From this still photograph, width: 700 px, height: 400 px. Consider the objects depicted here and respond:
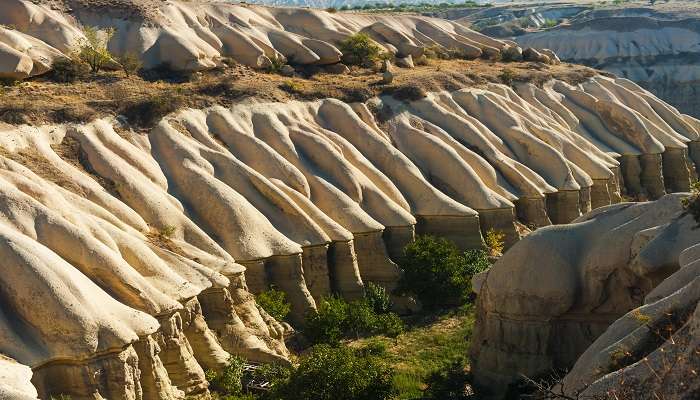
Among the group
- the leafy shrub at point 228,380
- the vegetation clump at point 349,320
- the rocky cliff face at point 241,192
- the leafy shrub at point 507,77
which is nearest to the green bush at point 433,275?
the rocky cliff face at point 241,192

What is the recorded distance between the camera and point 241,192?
34344 millimetres

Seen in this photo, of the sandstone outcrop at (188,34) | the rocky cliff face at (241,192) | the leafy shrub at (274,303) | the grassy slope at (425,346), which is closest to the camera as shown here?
the rocky cliff face at (241,192)

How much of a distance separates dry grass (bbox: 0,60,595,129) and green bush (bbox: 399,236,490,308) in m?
11.9

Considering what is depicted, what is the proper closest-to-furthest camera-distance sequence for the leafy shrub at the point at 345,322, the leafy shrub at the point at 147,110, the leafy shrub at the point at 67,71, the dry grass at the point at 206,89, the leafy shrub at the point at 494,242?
1. the leafy shrub at the point at 345,322
2. the dry grass at the point at 206,89
3. the leafy shrub at the point at 147,110
4. the leafy shrub at the point at 494,242
5. the leafy shrub at the point at 67,71

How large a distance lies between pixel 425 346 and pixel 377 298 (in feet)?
11.8

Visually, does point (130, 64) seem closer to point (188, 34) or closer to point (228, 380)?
point (188, 34)

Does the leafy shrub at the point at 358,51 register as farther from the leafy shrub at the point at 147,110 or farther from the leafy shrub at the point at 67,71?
the leafy shrub at the point at 147,110

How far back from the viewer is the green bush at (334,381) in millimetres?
23656

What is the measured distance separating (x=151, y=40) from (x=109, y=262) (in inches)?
1217

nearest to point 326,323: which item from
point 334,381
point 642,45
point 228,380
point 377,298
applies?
point 377,298

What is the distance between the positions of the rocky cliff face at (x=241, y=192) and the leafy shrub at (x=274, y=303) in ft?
1.95

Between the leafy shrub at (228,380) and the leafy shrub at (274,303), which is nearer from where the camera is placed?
the leafy shrub at (228,380)

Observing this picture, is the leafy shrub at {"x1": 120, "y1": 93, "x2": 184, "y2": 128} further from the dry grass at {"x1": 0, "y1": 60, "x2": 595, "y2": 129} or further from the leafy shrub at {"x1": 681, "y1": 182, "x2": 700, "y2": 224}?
the leafy shrub at {"x1": 681, "y1": 182, "x2": 700, "y2": 224}

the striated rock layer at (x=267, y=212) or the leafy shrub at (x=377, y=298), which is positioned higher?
the striated rock layer at (x=267, y=212)
